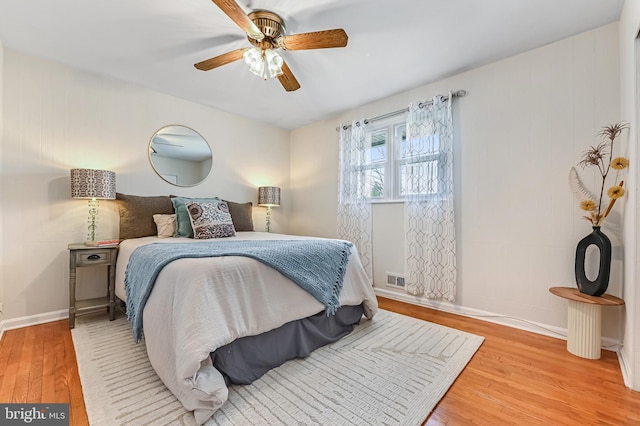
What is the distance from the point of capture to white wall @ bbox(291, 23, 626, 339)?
2.08m

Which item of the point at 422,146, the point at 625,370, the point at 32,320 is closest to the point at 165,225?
the point at 32,320

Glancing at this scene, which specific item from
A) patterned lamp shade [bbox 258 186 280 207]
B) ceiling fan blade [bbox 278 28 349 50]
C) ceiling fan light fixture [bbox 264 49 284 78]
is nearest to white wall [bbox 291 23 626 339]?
ceiling fan blade [bbox 278 28 349 50]

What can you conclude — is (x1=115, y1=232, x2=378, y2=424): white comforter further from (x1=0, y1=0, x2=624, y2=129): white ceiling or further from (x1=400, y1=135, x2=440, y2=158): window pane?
(x1=400, y1=135, x2=440, y2=158): window pane

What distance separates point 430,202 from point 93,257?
3.20 metres

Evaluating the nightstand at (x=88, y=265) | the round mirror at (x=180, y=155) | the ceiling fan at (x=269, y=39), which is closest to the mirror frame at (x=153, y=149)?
the round mirror at (x=180, y=155)

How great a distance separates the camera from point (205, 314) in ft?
4.36

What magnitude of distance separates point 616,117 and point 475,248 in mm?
1394

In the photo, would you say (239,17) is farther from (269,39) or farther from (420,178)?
(420,178)

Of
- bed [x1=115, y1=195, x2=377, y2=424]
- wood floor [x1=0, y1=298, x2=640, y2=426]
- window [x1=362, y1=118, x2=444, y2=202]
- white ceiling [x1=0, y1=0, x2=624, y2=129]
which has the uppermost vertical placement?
white ceiling [x1=0, y1=0, x2=624, y2=129]

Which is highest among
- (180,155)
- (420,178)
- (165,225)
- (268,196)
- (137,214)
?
(180,155)

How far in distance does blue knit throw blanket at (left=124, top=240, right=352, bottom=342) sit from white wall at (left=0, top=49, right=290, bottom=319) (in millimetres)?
1090

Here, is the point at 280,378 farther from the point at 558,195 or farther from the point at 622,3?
the point at 622,3

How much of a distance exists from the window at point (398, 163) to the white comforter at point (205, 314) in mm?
1896

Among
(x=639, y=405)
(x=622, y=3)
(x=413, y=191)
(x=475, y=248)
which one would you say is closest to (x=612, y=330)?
(x=639, y=405)
